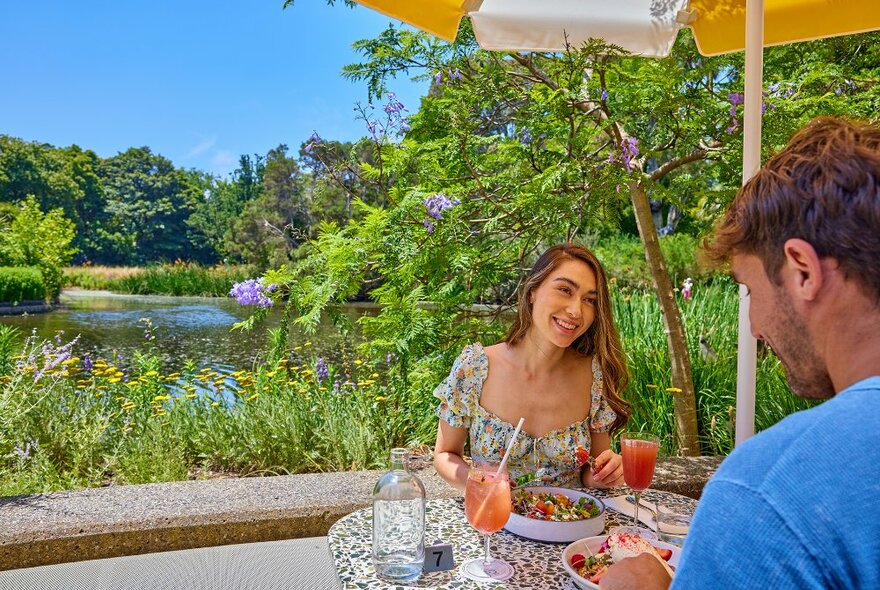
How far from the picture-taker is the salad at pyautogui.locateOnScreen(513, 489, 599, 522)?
4.78 ft

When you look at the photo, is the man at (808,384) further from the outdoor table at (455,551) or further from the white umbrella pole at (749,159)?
the white umbrella pole at (749,159)

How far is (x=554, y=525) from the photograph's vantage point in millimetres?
1402

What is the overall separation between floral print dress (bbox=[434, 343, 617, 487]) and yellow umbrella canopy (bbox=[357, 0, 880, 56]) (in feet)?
3.94

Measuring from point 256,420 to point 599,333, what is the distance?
2.31m

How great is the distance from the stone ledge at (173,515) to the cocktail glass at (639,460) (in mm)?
1015

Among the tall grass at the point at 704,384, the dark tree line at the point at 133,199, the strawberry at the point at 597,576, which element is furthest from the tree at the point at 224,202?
the strawberry at the point at 597,576

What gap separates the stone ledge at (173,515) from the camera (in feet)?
6.76

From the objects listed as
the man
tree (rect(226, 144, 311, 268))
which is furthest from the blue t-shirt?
tree (rect(226, 144, 311, 268))

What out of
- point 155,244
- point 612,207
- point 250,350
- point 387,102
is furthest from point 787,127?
point 155,244

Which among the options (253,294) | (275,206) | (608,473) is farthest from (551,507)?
(275,206)

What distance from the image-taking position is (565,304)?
204 centimetres

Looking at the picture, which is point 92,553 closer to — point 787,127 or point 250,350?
point 787,127

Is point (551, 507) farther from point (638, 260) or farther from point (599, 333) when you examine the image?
point (638, 260)

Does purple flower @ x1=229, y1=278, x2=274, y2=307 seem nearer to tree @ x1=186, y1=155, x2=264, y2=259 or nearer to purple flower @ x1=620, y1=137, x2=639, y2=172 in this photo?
purple flower @ x1=620, y1=137, x2=639, y2=172
